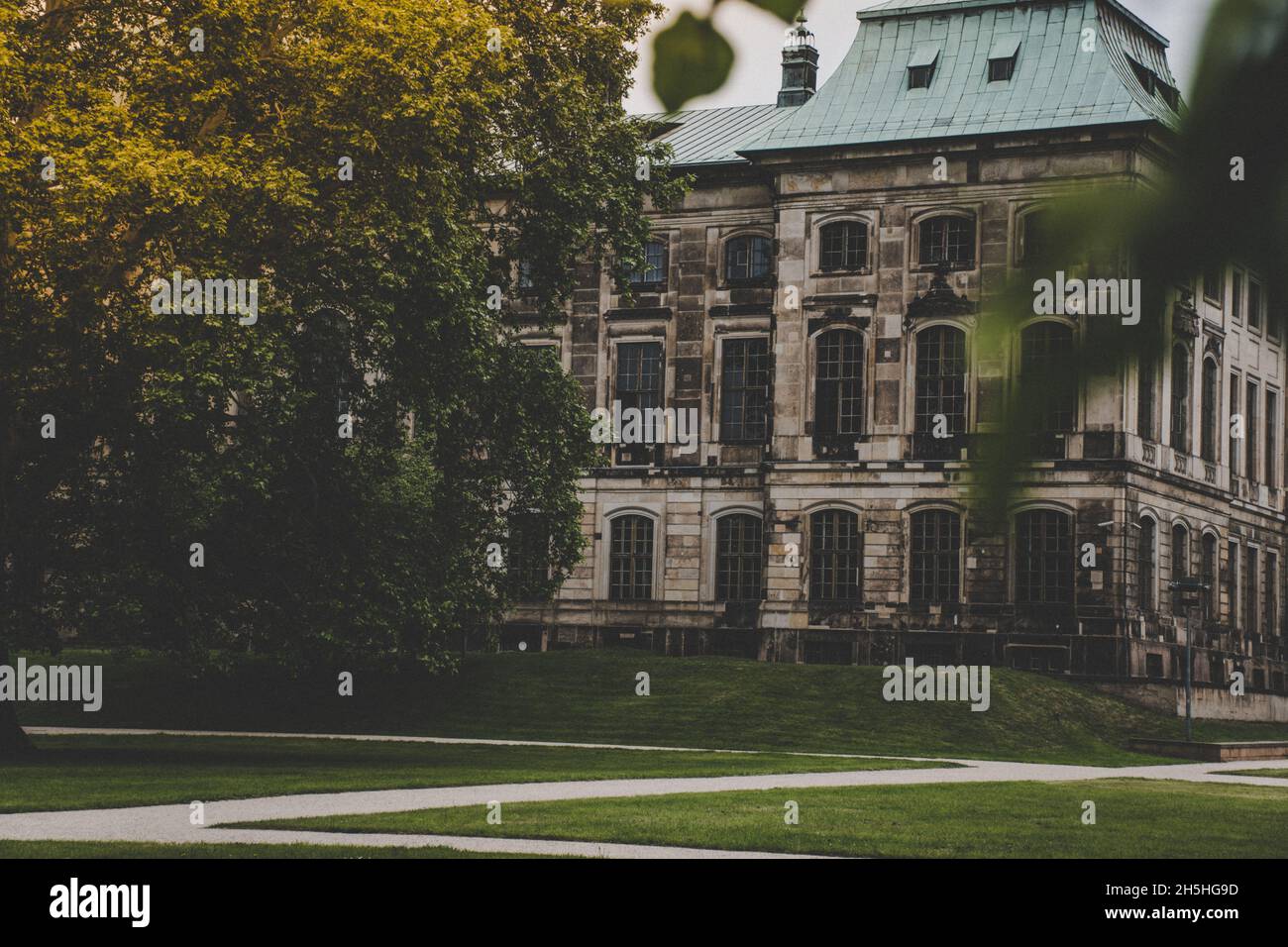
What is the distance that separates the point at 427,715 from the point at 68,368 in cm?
1496

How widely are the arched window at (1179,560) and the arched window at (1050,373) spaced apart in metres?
46.9

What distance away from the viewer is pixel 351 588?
26016mm

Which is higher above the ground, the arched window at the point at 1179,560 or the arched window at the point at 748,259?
the arched window at the point at 748,259

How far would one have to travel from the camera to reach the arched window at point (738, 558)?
50719 millimetres

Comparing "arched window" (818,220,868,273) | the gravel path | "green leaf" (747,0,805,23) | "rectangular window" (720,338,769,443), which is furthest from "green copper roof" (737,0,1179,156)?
"rectangular window" (720,338,769,443)

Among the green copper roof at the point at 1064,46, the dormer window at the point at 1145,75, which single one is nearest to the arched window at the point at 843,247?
the green copper roof at the point at 1064,46

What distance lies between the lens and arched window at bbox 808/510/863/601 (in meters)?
48.5

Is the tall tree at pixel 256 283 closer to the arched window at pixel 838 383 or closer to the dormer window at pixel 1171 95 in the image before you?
the dormer window at pixel 1171 95

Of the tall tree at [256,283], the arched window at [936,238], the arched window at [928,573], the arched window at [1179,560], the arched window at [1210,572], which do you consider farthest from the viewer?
the arched window at [1210,572]

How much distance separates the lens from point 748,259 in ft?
170

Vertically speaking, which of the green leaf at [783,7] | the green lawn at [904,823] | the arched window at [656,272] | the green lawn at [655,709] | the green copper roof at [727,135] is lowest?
the green lawn at [655,709]

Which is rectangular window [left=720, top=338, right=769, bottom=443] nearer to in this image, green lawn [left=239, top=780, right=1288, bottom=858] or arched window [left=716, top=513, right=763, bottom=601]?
arched window [left=716, top=513, right=763, bottom=601]

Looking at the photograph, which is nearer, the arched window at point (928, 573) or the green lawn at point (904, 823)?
the green lawn at point (904, 823)
